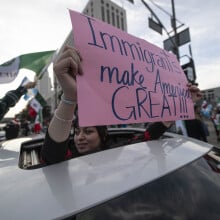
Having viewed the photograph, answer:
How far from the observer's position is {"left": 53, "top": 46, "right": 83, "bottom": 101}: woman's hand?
4.20 feet

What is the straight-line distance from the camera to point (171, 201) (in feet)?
3.65

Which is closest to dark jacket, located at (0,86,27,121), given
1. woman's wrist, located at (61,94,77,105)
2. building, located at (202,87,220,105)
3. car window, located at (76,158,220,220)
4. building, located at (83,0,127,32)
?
woman's wrist, located at (61,94,77,105)

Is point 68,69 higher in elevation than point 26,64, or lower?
lower

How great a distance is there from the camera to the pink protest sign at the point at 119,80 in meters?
1.35

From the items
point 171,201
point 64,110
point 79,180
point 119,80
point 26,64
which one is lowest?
point 171,201

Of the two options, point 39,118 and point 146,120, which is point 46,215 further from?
point 39,118

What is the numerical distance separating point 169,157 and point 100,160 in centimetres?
37

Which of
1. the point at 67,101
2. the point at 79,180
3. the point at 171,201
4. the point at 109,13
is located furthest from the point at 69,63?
the point at 109,13

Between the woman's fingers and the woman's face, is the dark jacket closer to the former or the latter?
the woman's face

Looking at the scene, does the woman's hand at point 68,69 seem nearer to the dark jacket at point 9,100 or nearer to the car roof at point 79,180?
the car roof at point 79,180

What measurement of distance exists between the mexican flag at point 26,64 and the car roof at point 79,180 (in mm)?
3222

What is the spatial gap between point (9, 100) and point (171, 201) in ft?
7.40

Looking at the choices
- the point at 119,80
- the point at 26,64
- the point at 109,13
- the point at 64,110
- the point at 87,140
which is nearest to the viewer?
the point at 64,110

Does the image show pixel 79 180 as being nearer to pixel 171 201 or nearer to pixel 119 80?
pixel 171 201
